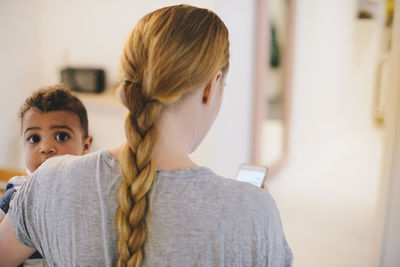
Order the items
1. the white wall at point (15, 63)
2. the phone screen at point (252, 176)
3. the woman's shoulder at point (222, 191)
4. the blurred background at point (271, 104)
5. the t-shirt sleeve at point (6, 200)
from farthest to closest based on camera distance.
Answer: the white wall at point (15, 63)
the blurred background at point (271, 104)
the phone screen at point (252, 176)
the t-shirt sleeve at point (6, 200)
the woman's shoulder at point (222, 191)

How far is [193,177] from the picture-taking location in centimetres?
62

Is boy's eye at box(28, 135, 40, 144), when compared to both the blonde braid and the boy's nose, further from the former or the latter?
the blonde braid

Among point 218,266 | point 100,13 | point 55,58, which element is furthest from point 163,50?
point 55,58

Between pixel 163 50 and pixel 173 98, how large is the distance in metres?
0.08

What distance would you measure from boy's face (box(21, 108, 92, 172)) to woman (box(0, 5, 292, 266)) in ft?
0.93

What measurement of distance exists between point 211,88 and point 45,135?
48 cm

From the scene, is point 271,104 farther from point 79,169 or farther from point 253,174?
point 79,169

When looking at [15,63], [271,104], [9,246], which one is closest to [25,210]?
[9,246]

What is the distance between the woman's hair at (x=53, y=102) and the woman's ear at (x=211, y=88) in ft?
1.47

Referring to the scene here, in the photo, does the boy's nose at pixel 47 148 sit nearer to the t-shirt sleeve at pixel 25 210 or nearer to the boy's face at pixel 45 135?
the boy's face at pixel 45 135

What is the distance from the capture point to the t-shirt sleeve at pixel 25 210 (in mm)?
649

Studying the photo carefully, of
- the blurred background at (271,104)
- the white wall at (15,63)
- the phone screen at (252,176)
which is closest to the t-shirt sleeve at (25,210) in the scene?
the phone screen at (252,176)

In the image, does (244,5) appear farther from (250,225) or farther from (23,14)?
(250,225)

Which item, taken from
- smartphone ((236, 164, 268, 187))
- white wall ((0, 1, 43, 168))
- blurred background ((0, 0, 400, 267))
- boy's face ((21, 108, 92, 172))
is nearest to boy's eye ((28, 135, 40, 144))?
boy's face ((21, 108, 92, 172))
